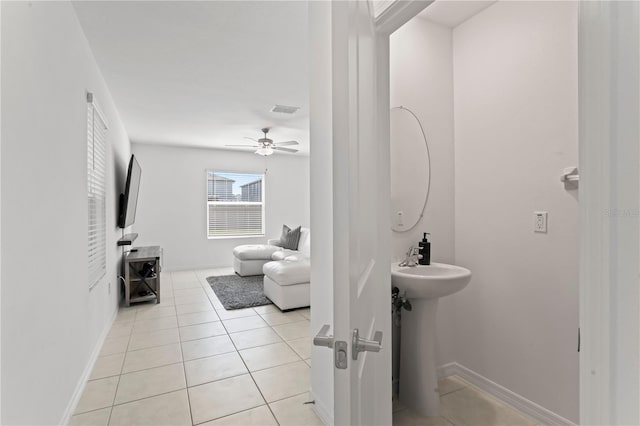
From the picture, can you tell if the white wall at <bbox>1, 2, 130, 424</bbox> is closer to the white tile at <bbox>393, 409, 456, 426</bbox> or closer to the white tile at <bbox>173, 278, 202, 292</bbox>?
the white tile at <bbox>393, 409, 456, 426</bbox>

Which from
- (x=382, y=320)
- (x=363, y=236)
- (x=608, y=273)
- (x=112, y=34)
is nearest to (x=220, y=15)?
(x=112, y=34)

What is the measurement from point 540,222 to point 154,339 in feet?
10.7

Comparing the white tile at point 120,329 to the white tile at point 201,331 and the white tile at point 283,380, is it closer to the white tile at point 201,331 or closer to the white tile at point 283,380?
the white tile at point 201,331

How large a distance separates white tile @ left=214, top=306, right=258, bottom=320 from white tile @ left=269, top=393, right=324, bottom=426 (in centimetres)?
178

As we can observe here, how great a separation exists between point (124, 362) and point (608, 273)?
3.07 m

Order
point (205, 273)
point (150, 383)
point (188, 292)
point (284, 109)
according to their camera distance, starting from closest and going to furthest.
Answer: point (150, 383) < point (284, 109) < point (188, 292) < point (205, 273)

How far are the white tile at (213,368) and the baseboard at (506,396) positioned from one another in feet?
4.94

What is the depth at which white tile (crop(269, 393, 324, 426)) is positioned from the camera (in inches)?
71.9

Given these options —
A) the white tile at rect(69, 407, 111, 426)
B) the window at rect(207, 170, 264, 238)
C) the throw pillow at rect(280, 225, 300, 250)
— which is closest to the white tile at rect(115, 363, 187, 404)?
the white tile at rect(69, 407, 111, 426)

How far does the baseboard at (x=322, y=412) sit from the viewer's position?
5.82 feet

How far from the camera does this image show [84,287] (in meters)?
2.26

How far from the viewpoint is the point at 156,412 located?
191cm

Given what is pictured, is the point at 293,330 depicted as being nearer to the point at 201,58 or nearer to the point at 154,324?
the point at 154,324

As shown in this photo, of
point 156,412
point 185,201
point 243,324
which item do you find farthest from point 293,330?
point 185,201
